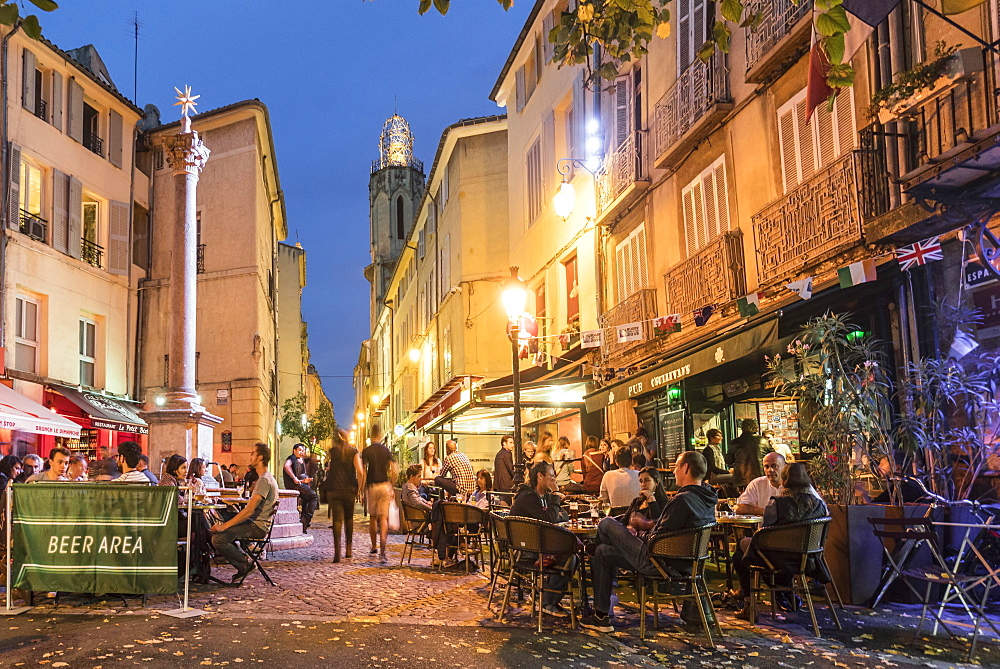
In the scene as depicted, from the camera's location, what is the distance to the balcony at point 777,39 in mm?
10727

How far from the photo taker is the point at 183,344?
17.0 metres

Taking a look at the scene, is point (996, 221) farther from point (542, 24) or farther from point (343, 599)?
point (542, 24)

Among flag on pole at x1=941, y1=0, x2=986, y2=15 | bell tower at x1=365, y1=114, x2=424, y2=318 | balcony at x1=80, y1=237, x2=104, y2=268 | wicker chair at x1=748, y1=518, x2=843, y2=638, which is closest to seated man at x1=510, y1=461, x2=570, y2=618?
wicker chair at x1=748, y1=518, x2=843, y2=638

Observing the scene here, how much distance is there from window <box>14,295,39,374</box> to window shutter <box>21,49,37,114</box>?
4.28 metres

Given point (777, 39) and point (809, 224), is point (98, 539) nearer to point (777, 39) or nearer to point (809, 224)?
point (809, 224)

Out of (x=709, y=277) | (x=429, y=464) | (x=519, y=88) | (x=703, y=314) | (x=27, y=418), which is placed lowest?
(x=429, y=464)

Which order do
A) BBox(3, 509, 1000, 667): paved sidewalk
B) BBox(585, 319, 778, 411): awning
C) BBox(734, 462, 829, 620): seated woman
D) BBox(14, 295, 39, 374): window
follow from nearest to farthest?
BBox(3, 509, 1000, 667): paved sidewalk → BBox(734, 462, 829, 620): seated woman → BBox(585, 319, 778, 411): awning → BBox(14, 295, 39, 374): window

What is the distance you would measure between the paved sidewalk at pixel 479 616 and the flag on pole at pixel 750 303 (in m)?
4.06

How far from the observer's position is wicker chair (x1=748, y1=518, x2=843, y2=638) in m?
6.91

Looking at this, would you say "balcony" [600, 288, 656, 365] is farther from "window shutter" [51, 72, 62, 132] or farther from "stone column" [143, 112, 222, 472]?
"window shutter" [51, 72, 62, 132]

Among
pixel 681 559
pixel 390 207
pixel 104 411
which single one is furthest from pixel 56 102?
pixel 390 207

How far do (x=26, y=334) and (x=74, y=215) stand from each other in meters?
3.27

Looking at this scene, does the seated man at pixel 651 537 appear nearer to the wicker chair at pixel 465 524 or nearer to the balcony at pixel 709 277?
the wicker chair at pixel 465 524

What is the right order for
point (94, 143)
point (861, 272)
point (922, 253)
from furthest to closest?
1. point (94, 143)
2. point (861, 272)
3. point (922, 253)
